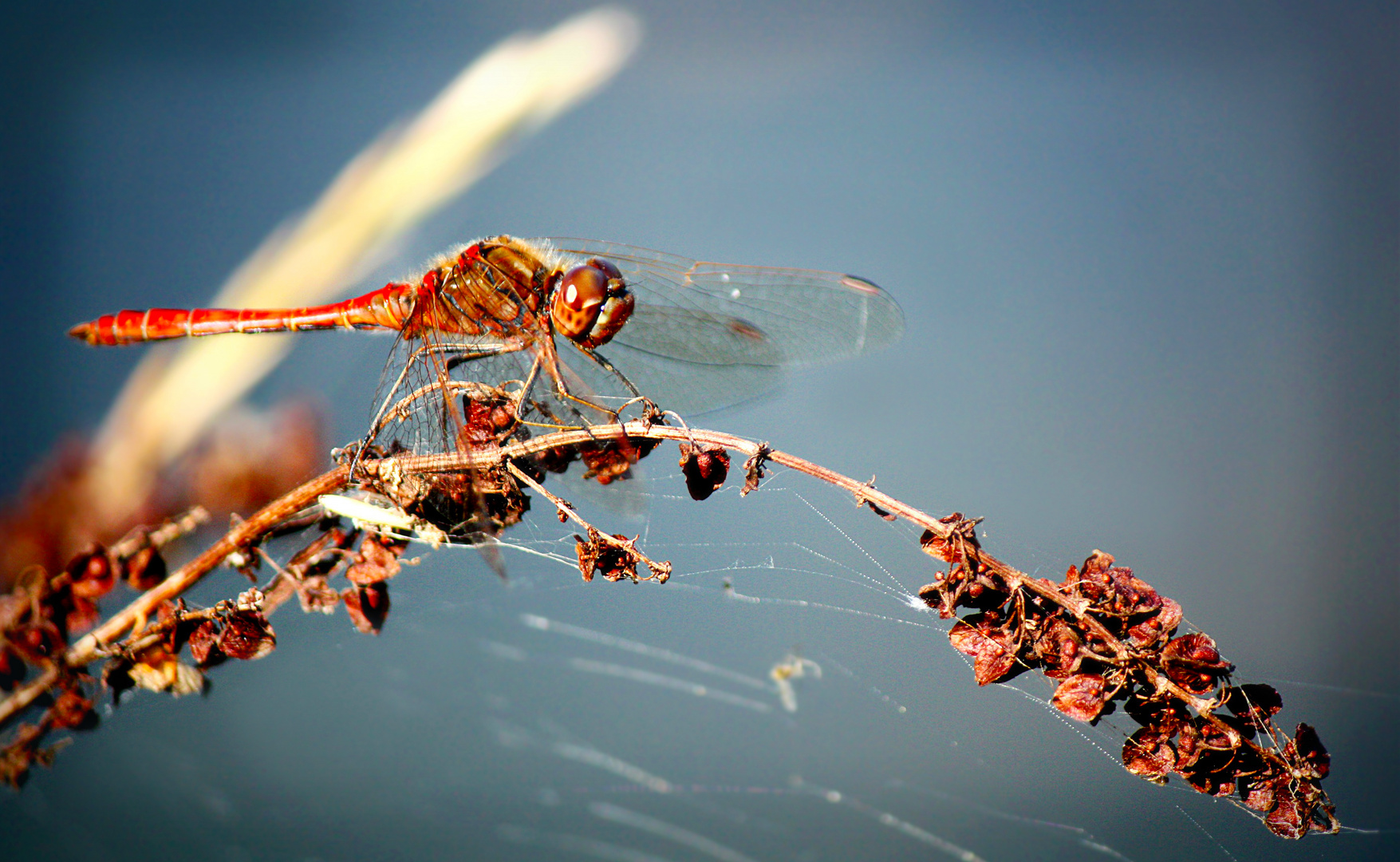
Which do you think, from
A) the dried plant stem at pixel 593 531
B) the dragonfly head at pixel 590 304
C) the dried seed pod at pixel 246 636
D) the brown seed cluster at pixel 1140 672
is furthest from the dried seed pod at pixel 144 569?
the brown seed cluster at pixel 1140 672

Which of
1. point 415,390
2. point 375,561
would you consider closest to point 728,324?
point 415,390

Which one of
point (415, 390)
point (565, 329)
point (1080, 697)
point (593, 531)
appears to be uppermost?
point (565, 329)

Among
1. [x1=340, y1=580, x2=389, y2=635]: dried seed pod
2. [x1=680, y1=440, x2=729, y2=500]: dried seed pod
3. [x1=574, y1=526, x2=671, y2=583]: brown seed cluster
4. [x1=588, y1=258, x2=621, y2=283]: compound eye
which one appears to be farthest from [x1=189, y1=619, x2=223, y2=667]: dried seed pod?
[x1=588, y1=258, x2=621, y2=283]: compound eye

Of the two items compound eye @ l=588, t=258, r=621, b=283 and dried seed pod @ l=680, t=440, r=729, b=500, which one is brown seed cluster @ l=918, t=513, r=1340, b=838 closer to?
dried seed pod @ l=680, t=440, r=729, b=500

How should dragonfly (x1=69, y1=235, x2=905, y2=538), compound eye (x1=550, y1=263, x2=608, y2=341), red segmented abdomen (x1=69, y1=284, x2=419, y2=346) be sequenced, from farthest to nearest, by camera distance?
1. red segmented abdomen (x1=69, y1=284, x2=419, y2=346)
2. compound eye (x1=550, y1=263, x2=608, y2=341)
3. dragonfly (x1=69, y1=235, x2=905, y2=538)

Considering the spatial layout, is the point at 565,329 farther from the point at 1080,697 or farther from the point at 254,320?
the point at 1080,697

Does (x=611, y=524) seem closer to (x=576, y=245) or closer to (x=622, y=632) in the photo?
(x=576, y=245)

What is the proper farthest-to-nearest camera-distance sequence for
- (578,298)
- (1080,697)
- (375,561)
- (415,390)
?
(578,298), (415,390), (375,561), (1080,697)

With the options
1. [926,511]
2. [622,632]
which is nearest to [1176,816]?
[926,511]
